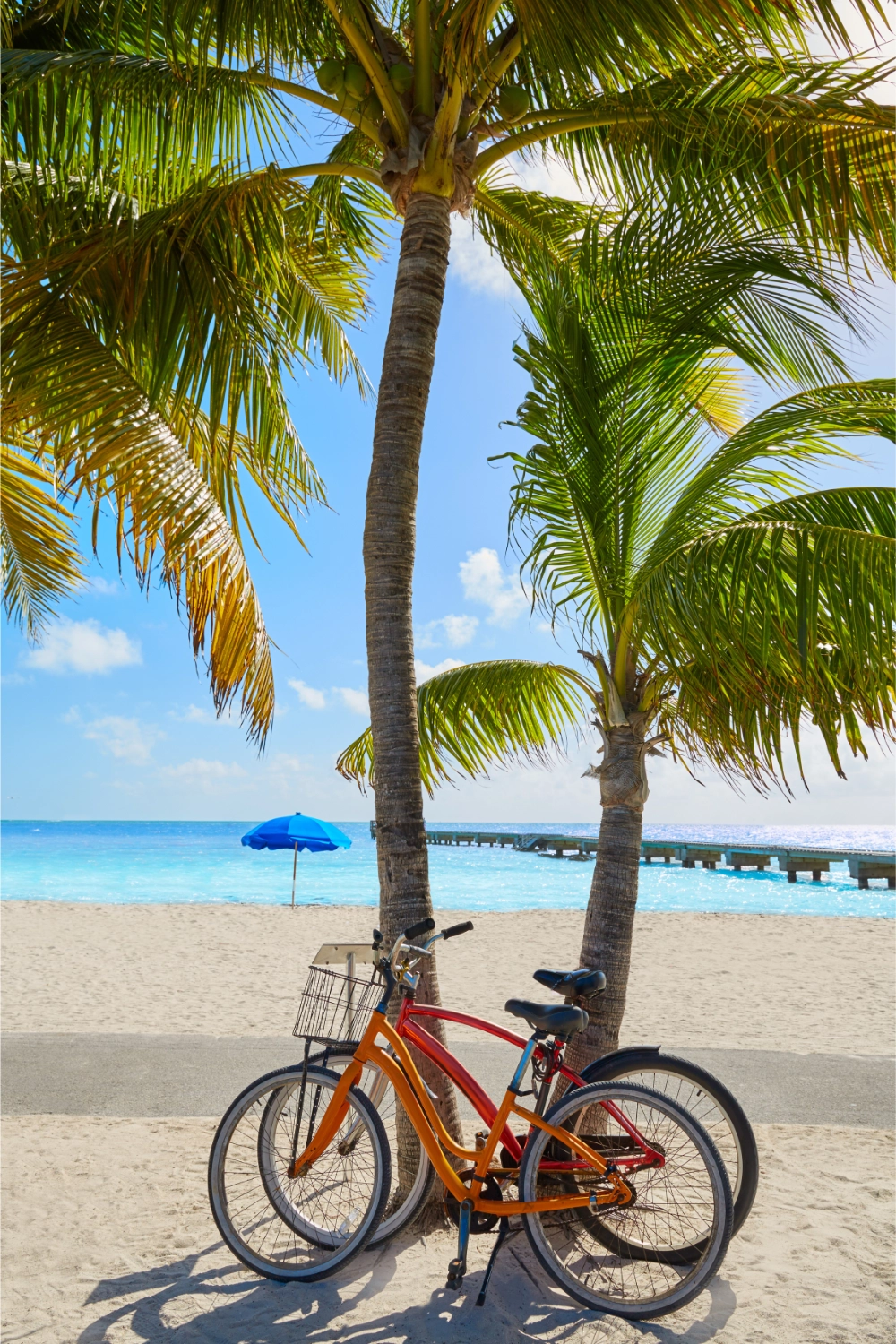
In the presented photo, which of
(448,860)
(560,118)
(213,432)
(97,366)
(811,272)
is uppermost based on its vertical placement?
(560,118)

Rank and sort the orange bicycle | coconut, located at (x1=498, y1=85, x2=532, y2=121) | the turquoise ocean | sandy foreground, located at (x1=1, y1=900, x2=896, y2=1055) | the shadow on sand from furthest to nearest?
the turquoise ocean → sandy foreground, located at (x1=1, y1=900, x2=896, y2=1055) → coconut, located at (x1=498, y1=85, x2=532, y2=121) → the orange bicycle → the shadow on sand

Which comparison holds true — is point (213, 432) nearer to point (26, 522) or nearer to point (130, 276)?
point (130, 276)

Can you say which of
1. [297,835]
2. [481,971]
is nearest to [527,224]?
[481,971]

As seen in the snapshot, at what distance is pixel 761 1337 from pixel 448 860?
53331 mm

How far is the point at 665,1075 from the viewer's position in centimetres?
341

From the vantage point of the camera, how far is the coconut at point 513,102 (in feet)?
15.0

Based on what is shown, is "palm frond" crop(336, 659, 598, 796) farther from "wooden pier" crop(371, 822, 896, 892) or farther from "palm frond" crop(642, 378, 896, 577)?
"wooden pier" crop(371, 822, 896, 892)

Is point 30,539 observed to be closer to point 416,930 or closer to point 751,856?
point 416,930

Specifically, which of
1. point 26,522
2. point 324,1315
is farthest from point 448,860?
point 324,1315

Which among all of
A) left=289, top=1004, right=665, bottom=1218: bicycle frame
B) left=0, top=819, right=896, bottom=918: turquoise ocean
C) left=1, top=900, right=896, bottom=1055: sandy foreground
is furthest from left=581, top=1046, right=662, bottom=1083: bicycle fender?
left=0, top=819, right=896, bottom=918: turquoise ocean

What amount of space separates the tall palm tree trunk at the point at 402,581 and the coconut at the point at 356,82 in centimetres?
55

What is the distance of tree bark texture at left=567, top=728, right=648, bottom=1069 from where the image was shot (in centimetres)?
421

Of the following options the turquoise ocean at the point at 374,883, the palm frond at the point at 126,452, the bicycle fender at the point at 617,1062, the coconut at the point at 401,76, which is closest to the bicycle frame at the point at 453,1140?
the bicycle fender at the point at 617,1062

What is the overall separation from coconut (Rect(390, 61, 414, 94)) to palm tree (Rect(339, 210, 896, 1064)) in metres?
1.07
